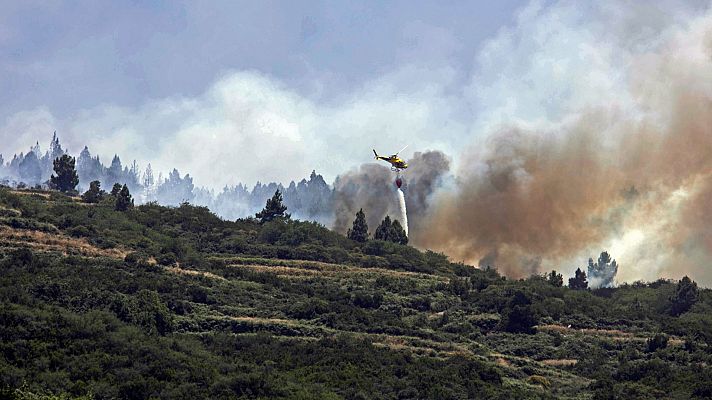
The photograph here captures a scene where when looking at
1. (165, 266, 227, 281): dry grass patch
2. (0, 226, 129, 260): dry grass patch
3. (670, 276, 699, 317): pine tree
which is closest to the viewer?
(0, 226, 129, 260): dry grass patch

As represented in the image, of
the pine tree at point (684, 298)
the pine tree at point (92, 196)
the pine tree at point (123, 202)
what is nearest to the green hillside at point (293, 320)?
the pine tree at point (684, 298)

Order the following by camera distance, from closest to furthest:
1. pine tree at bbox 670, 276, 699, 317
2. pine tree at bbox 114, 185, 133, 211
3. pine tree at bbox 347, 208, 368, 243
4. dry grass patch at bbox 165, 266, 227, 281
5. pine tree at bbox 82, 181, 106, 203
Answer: dry grass patch at bbox 165, 266, 227, 281
pine tree at bbox 670, 276, 699, 317
pine tree at bbox 114, 185, 133, 211
pine tree at bbox 82, 181, 106, 203
pine tree at bbox 347, 208, 368, 243

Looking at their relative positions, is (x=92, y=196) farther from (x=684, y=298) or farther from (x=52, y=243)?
(x=684, y=298)

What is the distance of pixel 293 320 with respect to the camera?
142 m

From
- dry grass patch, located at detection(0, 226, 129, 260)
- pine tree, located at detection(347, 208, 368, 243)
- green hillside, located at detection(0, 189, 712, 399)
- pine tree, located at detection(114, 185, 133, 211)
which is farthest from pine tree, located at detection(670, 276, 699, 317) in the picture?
pine tree, located at detection(114, 185, 133, 211)

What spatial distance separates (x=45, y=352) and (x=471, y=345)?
48175mm

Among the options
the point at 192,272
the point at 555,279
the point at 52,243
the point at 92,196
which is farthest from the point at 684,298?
the point at 92,196

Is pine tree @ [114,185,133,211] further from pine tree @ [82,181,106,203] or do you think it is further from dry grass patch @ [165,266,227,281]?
dry grass patch @ [165,266,227,281]

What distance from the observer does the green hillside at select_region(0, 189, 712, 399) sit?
115 metres

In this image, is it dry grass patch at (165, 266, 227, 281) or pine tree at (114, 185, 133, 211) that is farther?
pine tree at (114, 185, 133, 211)

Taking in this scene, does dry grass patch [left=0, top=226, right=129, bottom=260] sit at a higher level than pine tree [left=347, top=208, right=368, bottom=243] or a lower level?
lower

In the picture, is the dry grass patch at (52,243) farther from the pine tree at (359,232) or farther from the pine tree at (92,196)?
the pine tree at (359,232)

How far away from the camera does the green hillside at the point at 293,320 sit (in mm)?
115125

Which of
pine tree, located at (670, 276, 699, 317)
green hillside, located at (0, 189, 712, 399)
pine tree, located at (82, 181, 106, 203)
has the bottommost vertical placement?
green hillside, located at (0, 189, 712, 399)
